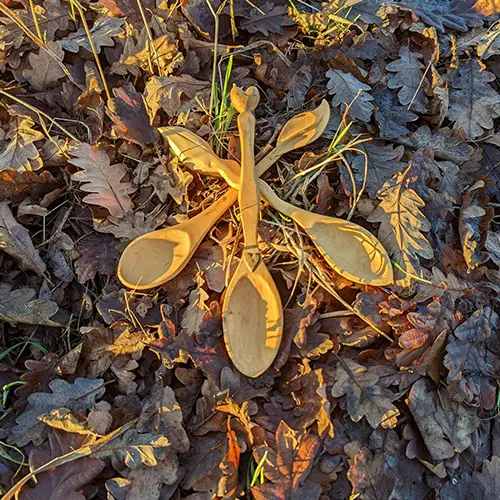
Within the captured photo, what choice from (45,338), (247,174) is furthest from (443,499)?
(45,338)

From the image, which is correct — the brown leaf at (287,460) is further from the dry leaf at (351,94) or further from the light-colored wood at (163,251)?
the dry leaf at (351,94)

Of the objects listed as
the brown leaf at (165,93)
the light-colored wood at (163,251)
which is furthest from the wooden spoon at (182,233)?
the brown leaf at (165,93)

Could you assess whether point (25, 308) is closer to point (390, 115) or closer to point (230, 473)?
point (230, 473)

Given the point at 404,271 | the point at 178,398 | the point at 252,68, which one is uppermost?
the point at 252,68

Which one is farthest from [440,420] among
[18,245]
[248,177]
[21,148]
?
[21,148]

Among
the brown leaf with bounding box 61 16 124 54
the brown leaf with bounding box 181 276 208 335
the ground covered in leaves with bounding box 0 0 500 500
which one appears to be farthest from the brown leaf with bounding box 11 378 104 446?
the brown leaf with bounding box 61 16 124 54

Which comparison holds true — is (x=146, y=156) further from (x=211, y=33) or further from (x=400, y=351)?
(x=400, y=351)
